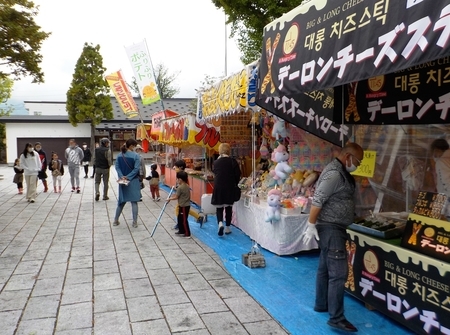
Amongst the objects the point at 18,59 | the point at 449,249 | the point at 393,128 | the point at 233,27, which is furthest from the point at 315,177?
the point at 233,27

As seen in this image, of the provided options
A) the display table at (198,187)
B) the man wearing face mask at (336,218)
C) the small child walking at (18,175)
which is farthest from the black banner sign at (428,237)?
the small child walking at (18,175)

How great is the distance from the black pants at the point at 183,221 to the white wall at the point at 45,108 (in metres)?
39.1

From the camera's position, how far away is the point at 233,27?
52.4 feet

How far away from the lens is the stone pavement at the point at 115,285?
3.79 m

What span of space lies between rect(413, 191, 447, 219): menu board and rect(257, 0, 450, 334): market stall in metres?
0.10

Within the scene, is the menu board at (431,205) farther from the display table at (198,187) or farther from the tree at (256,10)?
the tree at (256,10)

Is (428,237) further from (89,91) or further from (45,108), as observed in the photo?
(45,108)

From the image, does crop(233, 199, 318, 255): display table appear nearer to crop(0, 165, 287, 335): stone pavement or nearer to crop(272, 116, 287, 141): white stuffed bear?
crop(0, 165, 287, 335): stone pavement

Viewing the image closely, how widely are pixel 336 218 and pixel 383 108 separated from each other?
1675 millimetres

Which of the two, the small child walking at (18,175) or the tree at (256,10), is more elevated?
the tree at (256,10)

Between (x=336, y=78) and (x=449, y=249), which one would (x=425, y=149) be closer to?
(x=449, y=249)

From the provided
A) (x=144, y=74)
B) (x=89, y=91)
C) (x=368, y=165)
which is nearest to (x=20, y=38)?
(x=144, y=74)

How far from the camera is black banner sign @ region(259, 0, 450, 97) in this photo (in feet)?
7.45

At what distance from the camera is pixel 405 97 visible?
420cm
